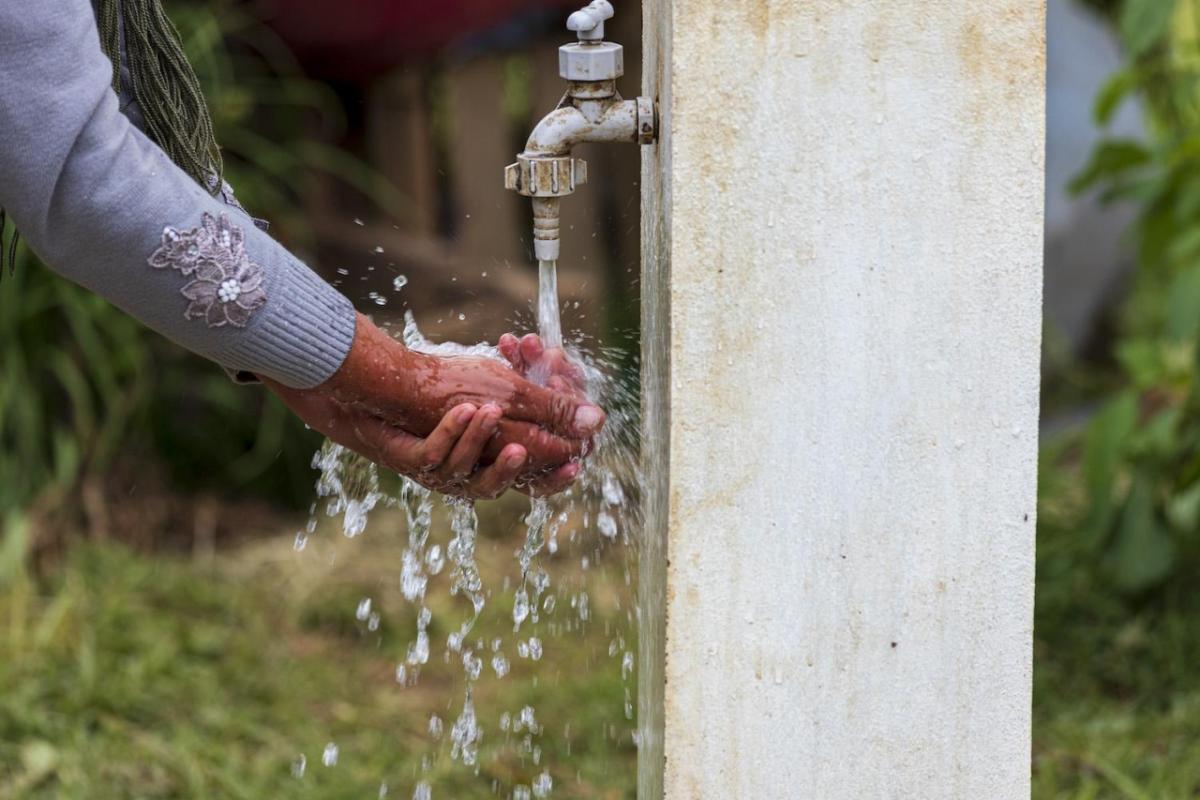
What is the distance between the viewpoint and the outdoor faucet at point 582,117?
65.2 inches

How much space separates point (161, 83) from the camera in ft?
5.87

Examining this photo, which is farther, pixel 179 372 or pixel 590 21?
pixel 179 372

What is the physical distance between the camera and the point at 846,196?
5.03 ft

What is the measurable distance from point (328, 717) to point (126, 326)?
1.17 meters

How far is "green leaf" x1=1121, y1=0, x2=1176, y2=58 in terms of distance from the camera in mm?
2717

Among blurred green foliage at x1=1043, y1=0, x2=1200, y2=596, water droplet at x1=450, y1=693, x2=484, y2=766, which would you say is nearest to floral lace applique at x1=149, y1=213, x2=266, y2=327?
water droplet at x1=450, y1=693, x2=484, y2=766

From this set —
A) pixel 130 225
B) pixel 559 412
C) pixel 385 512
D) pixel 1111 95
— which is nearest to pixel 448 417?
pixel 559 412

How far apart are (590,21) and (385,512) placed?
2737 millimetres

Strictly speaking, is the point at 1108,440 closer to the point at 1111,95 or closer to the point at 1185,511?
the point at 1185,511

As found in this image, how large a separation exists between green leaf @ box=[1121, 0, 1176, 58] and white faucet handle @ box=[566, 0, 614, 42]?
1399mm

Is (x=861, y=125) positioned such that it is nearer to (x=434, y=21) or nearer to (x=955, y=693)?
(x=955, y=693)

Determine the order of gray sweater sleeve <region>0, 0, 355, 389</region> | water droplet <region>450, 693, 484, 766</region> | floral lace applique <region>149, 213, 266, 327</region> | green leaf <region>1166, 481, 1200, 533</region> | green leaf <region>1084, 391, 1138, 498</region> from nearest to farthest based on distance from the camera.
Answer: gray sweater sleeve <region>0, 0, 355, 389</region>, floral lace applique <region>149, 213, 266, 327</region>, water droplet <region>450, 693, 484, 766</region>, green leaf <region>1084, 391, 1138, 498</region>, green leaf <region>1166, 481, 1200, 533</region>

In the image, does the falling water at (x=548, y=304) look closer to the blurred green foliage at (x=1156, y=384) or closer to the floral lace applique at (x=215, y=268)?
the floral lace applique at (x=215, y=268)

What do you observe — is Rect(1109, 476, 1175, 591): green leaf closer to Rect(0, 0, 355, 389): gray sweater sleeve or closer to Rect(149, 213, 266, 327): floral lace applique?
Rect(0, 0, 355, 389): gray sweater sleeve
